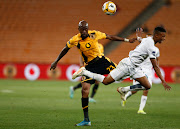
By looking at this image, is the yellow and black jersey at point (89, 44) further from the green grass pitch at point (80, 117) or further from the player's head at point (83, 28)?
the green grass pitch at point (80, 117)

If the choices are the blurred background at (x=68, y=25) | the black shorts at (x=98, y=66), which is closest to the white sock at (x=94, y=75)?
the black shorts at (x=98, y=66)

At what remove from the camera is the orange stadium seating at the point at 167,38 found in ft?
80.9

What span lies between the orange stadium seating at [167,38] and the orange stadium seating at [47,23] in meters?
1.16

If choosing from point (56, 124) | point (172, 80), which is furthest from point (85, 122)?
point (172, 80)

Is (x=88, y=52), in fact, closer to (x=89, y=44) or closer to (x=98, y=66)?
(x=89, y=44)

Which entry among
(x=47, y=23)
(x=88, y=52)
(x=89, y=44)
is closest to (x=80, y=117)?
(x=88, y=52)

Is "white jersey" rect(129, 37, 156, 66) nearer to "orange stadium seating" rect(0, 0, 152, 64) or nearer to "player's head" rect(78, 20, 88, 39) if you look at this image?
"player's head" rect(78, 20, 88, 39)

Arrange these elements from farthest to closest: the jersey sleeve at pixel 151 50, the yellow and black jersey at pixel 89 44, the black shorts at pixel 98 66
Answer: the black shorts at pixel 98 66, the yellow and black jersey at pixel 89 44, the jersey sleeve at pixel 151 50

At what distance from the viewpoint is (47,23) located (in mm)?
26094

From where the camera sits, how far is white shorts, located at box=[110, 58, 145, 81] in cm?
774

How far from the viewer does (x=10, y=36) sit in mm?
25781

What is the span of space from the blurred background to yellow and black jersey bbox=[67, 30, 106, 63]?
1667 cm

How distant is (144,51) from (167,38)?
723 inches

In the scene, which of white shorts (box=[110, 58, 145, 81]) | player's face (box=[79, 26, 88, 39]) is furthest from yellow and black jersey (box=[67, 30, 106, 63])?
white shorts (box=[110, 58, 145, 81])
